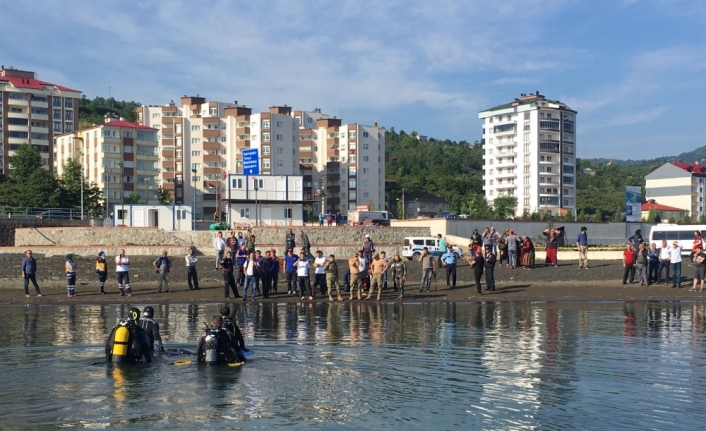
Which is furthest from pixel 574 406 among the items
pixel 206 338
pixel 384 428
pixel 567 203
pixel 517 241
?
pixel 567 203

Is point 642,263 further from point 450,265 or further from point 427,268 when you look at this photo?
point 427,268

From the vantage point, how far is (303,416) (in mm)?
12305

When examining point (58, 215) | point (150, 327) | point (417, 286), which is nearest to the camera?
point (150, 327)

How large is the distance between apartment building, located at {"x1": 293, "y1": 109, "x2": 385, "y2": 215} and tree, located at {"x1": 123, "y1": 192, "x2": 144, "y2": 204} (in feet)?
117

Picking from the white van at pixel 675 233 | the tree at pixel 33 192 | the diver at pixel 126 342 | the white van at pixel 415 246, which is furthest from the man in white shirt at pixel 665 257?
the tree at pixel 33 192

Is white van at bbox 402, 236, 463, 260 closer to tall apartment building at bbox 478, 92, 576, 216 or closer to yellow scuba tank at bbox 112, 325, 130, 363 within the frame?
yellow scuba tank at bbox 112, 325, 130, 363

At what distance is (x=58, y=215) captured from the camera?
75.6 meters

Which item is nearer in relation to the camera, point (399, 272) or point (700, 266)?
point (399, 272)

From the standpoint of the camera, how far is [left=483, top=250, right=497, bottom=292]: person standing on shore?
100 feet

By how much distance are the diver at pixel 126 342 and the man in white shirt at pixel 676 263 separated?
2314cm

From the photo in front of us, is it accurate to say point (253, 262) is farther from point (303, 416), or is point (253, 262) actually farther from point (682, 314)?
point (303, 416)

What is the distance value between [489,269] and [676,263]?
7832 mm

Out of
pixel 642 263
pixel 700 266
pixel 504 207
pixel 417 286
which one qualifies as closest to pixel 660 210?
pixel 504 207

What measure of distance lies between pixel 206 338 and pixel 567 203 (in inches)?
5050
